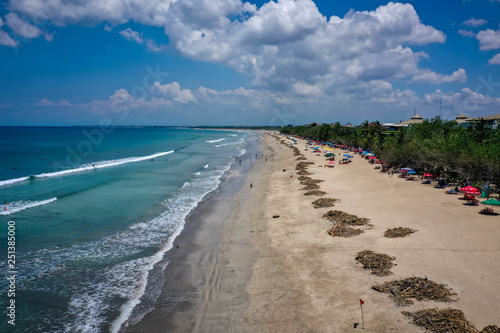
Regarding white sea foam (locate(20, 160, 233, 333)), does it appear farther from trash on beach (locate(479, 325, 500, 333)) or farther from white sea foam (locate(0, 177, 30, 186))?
white sea foam (locate(0, 177, 30, 186))

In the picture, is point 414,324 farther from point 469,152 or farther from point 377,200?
point 469,152

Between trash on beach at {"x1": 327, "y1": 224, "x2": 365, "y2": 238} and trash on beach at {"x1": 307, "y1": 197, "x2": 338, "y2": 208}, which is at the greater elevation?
trash on beach at {"x1": 307, "y1": 197, "x2": 338, "y2": 208}

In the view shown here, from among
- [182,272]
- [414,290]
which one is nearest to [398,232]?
[414,290]

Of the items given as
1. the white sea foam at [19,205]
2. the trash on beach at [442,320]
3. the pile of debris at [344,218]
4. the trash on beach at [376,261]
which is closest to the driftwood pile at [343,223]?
the pile of debris at [344,218]

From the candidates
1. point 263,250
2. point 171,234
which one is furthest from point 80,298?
point 263,250

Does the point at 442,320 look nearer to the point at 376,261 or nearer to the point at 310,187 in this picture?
the point at 376,261

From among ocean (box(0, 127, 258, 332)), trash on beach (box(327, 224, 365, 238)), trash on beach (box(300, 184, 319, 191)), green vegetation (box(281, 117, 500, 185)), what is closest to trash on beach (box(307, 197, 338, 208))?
trash on beach (box(300, 184, 319, 191))

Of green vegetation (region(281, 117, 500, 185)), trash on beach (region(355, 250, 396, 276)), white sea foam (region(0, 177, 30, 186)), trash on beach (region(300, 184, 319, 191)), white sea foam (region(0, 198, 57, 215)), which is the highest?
green vegetation (region(281, 117, 500, 185))

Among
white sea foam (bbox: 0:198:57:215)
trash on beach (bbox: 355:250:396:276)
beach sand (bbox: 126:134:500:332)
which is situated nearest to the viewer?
beach sand (bbox: 126:134:500:332)
